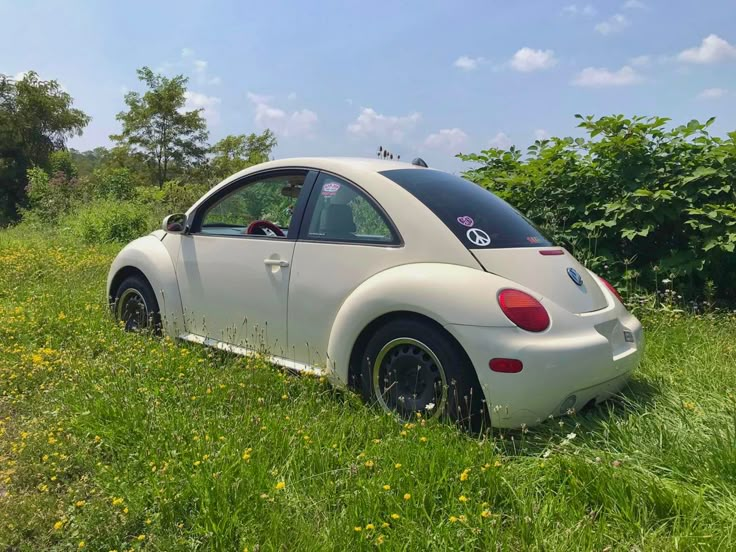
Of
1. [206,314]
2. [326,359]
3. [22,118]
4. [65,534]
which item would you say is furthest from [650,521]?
[22,118]

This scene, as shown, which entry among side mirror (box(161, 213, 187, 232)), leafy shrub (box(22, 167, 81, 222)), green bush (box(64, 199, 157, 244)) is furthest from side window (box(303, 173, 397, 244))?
leafy shrub (box(22, 167, 81, 222))

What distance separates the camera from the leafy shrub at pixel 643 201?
4.98m

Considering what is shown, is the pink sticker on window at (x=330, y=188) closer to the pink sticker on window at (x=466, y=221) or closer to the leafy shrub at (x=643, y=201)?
the pink sticker on window at (x=466, y=221)

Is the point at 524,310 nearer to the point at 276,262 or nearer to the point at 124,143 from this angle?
the point at 276,262

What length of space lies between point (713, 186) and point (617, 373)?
10.0 feet

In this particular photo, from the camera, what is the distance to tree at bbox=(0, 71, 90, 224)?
36.7 m

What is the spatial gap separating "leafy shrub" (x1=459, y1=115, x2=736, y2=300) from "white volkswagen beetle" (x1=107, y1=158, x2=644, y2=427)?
2.00 meters

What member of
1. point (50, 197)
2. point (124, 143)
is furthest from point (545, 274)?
point (124, 143)

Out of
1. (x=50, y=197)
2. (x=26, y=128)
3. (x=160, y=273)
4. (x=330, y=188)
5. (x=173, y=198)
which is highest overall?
(x=26, y=128)

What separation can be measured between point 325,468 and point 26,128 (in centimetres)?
4326

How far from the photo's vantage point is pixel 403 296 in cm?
286

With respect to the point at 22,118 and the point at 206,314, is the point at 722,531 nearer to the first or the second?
the point at 206,314

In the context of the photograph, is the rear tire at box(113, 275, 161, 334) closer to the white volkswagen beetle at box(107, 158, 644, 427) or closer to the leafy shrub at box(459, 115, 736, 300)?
the white volkswagen beetle at box(107, 158, 644, 427)

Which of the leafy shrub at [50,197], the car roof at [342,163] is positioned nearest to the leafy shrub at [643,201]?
the car roof at [342,163]
